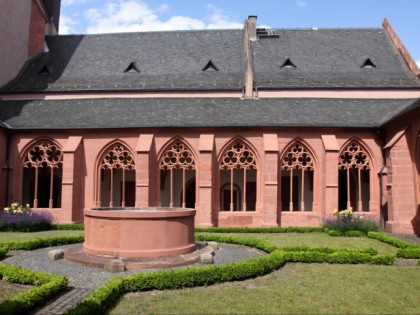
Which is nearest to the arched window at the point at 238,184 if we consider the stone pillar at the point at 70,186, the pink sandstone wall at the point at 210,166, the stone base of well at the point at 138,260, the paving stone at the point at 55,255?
the pink sandstone wall at the point at 210,166

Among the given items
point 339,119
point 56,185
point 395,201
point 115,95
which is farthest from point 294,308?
point 56,185

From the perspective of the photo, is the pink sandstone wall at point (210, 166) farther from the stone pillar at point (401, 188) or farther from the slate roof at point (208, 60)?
the slate roof at point (208, 60)

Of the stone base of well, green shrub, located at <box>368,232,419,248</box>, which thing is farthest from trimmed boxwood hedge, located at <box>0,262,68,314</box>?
green shrub, located at <box>368,232,419,248</box>

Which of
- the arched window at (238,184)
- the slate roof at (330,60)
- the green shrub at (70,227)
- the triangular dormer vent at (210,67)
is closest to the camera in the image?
the green shrub at (70,227)

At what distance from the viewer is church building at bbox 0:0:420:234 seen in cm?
1917

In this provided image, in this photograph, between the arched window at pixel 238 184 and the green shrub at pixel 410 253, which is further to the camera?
the arched window at pixel 238 184

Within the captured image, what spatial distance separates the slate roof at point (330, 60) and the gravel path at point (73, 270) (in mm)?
12600

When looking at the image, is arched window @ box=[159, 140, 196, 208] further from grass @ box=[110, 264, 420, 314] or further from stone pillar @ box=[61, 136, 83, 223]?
grass @ box=[110, 264, 420, 314]

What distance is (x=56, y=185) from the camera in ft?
82.5

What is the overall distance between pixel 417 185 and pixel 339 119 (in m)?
4.39

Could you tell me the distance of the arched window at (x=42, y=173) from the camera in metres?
20.3

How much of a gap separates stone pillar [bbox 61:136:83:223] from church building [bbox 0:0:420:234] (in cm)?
5

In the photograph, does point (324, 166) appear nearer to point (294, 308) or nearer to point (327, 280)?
point (327, 280)

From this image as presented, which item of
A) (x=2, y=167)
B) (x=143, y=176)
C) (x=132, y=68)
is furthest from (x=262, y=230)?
(x=132, y=68)
